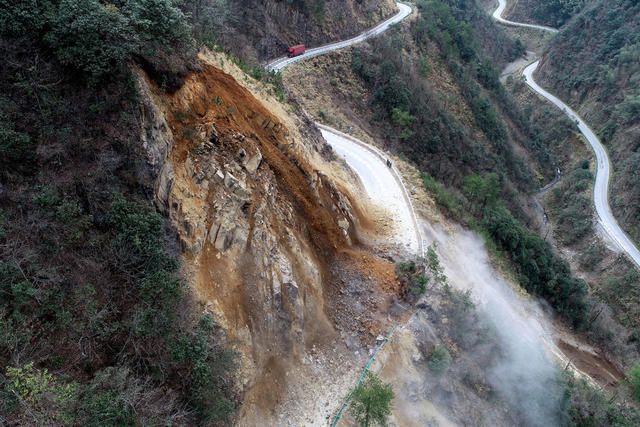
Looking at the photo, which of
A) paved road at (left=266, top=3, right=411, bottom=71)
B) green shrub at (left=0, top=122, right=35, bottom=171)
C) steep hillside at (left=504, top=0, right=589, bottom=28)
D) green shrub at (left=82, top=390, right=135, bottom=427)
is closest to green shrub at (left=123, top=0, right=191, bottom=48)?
green shrub at (left=0, top=122, right=35, bottom=171)

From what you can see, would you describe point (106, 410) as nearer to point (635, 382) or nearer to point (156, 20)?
point (156, 20)

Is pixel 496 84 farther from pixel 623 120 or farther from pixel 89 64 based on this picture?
pixel 89 64

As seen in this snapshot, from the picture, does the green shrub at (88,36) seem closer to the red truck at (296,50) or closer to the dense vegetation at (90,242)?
the dense vegetation at (90,242)

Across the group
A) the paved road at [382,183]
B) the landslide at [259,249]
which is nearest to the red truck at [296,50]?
the paved road at [382,183]

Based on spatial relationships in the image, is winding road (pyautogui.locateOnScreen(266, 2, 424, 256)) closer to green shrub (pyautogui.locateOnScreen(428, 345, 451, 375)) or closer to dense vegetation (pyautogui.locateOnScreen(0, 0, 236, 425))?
green shrub (pyautogui.locateOnScreen(428, 345, 451, 375))

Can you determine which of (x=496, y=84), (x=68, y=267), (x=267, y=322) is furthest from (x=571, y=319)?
(x=496, y=84)
